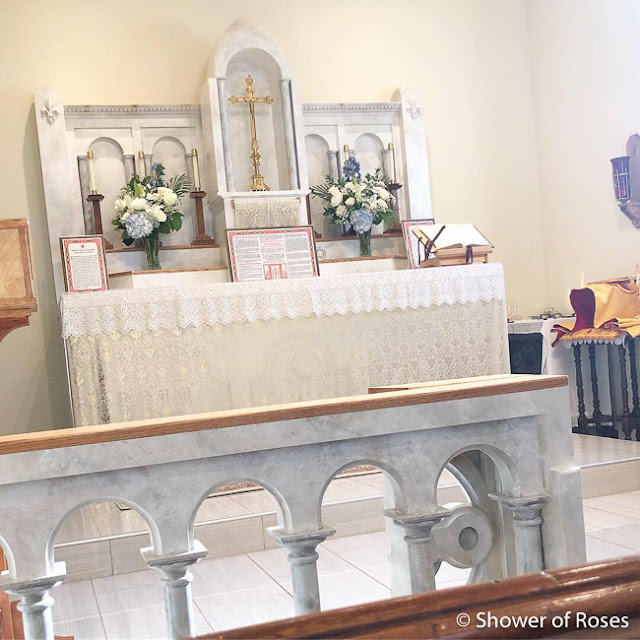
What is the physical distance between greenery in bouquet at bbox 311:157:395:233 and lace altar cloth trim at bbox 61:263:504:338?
1.03 m

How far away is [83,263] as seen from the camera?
625 cm

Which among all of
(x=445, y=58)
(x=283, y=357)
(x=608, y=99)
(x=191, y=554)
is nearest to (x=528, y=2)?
(x=445, y=58)

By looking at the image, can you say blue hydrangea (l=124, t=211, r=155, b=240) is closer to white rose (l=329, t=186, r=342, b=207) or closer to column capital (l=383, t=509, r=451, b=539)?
white rose (l=329, t=186, r=342, b=207)

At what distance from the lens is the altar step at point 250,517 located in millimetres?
4172

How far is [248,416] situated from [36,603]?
431mm

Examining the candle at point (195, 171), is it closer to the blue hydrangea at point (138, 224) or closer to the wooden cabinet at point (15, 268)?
the blue hydrangea at point (138, 224)

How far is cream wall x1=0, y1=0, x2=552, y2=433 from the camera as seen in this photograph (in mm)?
6602

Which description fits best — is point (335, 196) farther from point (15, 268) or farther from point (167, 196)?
point (15, 268)

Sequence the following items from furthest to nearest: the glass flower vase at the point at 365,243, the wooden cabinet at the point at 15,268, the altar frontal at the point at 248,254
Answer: the glass flower vase at the point at 365,243, the altar frontal at the point at 248,254, the wooden cabinet at the point at 15,268

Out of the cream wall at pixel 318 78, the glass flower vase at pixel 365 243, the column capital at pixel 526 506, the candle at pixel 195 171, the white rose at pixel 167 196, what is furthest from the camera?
the glass flower vase at pixel 365 243

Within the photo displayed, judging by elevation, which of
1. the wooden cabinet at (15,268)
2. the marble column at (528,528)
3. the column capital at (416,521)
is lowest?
the marble column at (528,528)

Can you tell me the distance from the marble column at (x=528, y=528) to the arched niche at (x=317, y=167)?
19.0ft

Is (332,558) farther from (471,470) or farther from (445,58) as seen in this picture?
(445,58)

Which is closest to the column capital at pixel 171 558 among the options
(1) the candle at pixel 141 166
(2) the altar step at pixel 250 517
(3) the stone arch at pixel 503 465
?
(3) the stone arch at pixel 503 465
